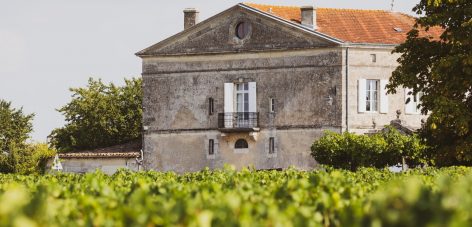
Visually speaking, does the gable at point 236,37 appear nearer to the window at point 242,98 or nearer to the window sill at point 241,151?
the window at point 242,98

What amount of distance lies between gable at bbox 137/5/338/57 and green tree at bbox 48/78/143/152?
969 centimetres

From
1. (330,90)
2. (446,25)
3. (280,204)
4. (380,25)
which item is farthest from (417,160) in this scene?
(280,204)

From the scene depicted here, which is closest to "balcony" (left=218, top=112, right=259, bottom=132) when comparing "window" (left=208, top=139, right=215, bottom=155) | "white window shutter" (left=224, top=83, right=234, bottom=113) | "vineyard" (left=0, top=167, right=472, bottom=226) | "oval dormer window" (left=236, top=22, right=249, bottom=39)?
"white window shutter" (left=224, top=83, right=234, bottom=113)

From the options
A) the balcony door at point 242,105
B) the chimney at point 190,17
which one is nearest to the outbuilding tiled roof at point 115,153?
the balcony door at point 242,105

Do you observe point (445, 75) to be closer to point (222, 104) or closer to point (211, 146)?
point (222, 104)

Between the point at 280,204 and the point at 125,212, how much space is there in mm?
2670

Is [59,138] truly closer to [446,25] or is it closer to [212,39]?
[212,39]

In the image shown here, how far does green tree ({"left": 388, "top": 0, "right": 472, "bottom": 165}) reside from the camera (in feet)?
99.2

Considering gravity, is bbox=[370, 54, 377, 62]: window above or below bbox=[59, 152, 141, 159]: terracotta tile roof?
Answer: above

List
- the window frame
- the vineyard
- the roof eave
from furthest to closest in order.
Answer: the window frame → the roof eave → the vineyard

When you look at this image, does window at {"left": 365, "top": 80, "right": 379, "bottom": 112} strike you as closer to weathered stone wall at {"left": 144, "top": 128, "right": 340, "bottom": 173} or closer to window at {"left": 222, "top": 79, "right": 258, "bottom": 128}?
weathered stone wall at {"left": 144, "top": 128, "right": 340, "bottom": 173}

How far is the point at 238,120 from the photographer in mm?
52062

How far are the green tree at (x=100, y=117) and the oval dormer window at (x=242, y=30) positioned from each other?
12.7 meters

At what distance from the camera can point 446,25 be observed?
106ft
